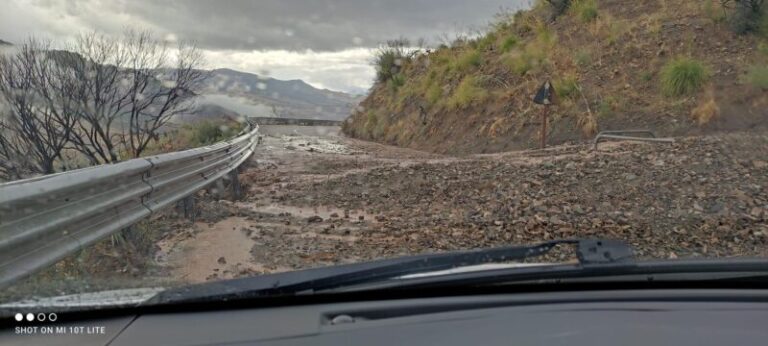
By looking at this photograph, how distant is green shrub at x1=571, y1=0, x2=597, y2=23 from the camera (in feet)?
70.1

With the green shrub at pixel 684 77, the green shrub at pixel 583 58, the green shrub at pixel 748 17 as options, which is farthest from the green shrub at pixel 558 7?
the green shrub at pixel 684 77

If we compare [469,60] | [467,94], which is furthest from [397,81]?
[467,94]

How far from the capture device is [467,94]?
857 inches

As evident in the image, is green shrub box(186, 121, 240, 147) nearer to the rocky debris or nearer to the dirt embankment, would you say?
the dirt embankment

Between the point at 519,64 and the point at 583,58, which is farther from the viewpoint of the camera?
the point at 519,64

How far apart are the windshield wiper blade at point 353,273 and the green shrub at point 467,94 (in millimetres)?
18296

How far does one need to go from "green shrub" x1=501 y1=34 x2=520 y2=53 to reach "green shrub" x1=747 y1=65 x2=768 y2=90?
9.60 metres

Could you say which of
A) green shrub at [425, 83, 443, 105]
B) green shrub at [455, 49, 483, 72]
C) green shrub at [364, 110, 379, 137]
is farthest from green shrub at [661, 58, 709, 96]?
green shrub at [364, 110, 379, 137]

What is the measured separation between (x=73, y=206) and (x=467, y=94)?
18437 mm

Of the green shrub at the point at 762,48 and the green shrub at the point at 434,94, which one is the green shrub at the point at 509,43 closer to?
the green shrub at the point at 434,94

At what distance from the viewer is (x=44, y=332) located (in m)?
2.48

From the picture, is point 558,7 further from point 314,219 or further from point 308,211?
point 314,219

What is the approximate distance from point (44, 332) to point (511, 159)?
10.2 metres

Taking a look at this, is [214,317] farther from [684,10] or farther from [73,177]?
[684,10]
